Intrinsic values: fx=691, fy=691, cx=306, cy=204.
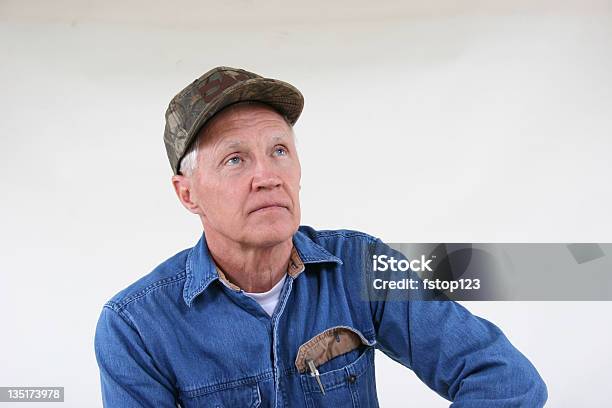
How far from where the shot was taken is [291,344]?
118 cm

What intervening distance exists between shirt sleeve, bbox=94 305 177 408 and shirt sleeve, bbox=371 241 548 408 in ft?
1.29

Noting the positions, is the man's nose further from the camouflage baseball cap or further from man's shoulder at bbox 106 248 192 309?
man's shoulder at bbox 106 248 192 309

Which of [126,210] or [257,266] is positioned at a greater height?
[126,210]

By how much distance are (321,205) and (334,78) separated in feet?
0.99

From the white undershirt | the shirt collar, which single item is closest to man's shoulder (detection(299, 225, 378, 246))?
the shirt collar

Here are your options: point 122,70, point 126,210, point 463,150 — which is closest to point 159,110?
point 122,70

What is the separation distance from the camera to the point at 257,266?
1.21m

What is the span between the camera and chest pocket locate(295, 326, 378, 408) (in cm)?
117

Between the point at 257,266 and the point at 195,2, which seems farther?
the point at 195,2

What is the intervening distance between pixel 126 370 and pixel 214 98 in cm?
45

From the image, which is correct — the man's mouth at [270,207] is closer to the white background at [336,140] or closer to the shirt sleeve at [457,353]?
the shirt sleeve at [457,353]

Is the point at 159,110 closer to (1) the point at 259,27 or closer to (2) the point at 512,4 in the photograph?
(1) the point at 259,27

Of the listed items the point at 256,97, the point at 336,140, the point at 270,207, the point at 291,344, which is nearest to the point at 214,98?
the point at 256,97

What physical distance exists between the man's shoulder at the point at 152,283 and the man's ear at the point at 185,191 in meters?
0.10
